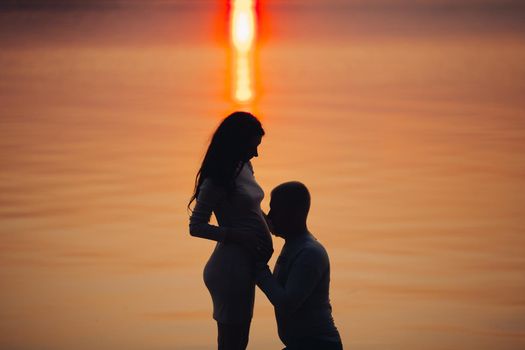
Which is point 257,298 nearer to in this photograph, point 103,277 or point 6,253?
point 103,277

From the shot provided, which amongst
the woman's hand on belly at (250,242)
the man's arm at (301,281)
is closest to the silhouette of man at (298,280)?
the man's arm at (301,281)

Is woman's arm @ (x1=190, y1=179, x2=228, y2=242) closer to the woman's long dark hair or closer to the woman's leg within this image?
the woman's long dark hair

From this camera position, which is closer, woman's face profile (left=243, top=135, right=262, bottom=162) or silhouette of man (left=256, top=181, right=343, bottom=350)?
silhouette of man (left=256, top=181, right=343, bottom=350)

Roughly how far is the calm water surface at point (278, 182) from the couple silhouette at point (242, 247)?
622mm

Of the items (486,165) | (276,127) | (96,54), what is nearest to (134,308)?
(486,165)

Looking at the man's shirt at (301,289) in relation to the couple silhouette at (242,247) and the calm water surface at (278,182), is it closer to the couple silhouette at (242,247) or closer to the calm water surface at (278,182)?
→ the couple silhouette at (242,247)

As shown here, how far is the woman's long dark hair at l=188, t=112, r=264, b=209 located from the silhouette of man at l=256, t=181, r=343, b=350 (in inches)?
11.7

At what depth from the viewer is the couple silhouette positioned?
162 inches

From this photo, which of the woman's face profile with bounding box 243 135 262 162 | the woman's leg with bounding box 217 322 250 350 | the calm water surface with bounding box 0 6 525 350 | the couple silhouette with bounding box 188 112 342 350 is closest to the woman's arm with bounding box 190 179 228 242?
the couple silhouette with bounding box 188 112 342 350

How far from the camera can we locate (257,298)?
702cm

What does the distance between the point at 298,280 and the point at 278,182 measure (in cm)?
622

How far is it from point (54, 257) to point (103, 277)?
24.8 inches

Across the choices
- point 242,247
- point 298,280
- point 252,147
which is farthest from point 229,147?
point 298,280

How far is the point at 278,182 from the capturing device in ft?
33.6
